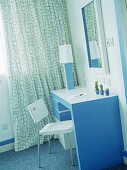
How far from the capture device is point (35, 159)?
3109 mm

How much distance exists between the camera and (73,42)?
3684mm

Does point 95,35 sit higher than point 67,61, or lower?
higher

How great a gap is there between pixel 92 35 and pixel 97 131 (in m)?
1.09

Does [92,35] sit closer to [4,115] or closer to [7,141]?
[4,115]

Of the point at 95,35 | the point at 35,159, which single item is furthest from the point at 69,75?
the point at 35,159

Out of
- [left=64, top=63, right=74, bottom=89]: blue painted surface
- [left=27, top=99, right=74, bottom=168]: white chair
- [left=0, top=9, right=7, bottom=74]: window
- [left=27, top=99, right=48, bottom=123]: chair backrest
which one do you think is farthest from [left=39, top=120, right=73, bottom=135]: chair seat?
[left=0, top=9, right=7, bottom=74]: window

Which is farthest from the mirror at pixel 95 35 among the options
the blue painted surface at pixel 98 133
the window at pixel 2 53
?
the window at pixel 2 53

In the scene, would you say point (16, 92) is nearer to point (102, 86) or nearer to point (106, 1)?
point (102, 86)

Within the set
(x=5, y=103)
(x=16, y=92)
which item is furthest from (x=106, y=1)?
(x=5, y=103)

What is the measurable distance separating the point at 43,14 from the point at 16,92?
1123mm

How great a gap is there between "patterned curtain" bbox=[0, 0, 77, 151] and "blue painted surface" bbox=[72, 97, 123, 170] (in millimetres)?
1188

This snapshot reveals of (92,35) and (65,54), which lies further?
(65,54)

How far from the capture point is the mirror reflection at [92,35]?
2867 millimetres

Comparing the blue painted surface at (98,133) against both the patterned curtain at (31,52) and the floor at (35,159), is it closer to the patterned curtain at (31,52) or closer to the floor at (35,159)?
the floor at (35,159)
